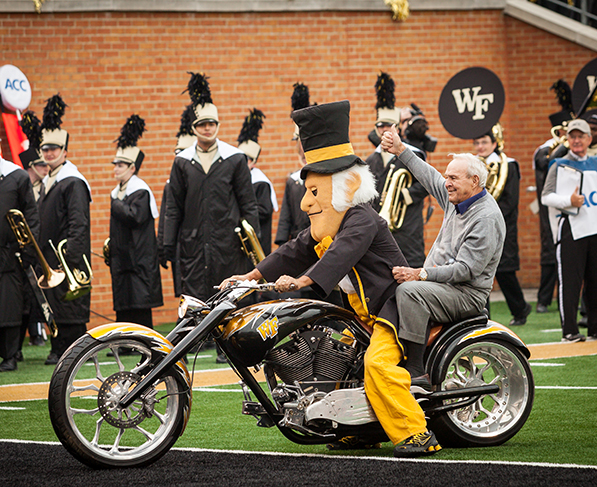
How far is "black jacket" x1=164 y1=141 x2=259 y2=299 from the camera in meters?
9.40

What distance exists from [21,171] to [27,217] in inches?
17.6

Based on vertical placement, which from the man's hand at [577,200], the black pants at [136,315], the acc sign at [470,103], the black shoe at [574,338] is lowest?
the black shoe at [574,338]

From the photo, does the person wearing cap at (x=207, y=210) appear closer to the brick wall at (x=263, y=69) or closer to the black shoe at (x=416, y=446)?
the black shoe at (x=416, y=446)

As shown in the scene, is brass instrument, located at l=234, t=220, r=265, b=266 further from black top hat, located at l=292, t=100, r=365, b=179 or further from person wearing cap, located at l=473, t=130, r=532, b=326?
black top hat, located at l=292, t=100, r=365, b=179

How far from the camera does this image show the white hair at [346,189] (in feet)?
17.2

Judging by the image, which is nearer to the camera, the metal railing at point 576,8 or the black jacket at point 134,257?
the black jacket at point 134,257

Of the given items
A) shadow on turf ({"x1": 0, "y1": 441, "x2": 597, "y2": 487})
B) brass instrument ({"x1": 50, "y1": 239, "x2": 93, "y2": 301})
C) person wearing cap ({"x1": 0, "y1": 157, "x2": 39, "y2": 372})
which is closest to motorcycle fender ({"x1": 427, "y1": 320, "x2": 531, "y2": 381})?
A: shadow on turf ({"x1": 0, "y1": 441, "x2": 597, "y2": 487})

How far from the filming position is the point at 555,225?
424 inches

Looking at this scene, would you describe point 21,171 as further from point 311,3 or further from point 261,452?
point 311,3

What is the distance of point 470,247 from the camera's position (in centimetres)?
537

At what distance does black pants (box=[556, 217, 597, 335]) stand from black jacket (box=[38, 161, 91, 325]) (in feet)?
14.9

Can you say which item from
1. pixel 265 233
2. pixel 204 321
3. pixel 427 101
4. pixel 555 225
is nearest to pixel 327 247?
pixel 204 321

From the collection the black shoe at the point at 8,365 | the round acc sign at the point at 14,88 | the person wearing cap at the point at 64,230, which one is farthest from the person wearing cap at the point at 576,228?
the round acc sign at the point at 14,88

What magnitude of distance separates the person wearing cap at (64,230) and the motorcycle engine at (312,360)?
513 cm
